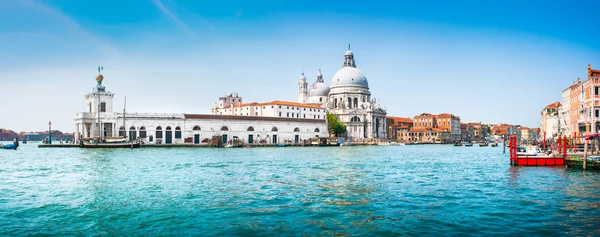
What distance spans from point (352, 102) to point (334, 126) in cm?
1075

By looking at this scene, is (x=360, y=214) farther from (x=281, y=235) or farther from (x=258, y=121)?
(x=258, y=121)

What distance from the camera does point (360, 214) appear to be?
11.9 meters

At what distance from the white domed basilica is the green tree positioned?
401cm

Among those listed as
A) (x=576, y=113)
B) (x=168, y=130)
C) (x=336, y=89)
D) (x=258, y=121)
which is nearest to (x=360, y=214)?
(x=576, y=113)

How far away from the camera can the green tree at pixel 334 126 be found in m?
83.2

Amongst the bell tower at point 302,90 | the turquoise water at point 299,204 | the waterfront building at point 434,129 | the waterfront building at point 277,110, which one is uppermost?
the bell tower at point 302,90

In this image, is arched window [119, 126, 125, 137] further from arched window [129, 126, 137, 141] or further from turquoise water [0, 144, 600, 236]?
turquoise water [0, 144, 600, 236]

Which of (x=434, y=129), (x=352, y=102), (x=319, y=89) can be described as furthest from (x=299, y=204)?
(x=434, y=129)

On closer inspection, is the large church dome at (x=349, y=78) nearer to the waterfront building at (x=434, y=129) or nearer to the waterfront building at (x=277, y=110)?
the waterfront building at (x=277, y=110)

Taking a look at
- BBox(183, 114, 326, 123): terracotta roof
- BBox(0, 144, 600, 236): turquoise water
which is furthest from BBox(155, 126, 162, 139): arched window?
BBox(0, 144, 600, 236): turquoise water

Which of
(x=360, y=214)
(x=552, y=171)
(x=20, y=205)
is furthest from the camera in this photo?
(x=552, y=171)

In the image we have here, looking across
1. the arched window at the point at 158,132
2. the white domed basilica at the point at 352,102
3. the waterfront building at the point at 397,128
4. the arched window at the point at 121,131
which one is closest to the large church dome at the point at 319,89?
the white domed basilica at the point at 352,102

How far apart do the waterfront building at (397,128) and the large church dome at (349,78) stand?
17.0m

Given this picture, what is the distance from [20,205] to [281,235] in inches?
308
